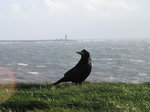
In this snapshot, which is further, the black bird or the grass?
the black bird

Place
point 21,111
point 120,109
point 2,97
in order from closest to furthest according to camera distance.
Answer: point 120,109, point 21,111, point 2,97

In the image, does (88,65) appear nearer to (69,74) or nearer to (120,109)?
(69,74)

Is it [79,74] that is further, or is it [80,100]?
[79,74]

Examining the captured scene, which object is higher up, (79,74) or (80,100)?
(79,74)

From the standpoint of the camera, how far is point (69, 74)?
582 inches

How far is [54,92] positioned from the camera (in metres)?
12.5

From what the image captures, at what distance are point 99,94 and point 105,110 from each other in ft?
8.29

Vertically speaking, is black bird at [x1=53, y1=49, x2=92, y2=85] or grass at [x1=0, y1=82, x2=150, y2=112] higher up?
black bird at [x1=53, y1=49, x2=92, y2=85]

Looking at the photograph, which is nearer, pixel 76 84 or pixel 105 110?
pixel 105 110

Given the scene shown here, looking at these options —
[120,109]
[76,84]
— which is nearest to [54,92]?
[76,84]

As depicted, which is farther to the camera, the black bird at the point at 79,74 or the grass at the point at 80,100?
the black bird at the point at 79,74

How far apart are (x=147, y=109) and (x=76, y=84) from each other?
5786 millimetres

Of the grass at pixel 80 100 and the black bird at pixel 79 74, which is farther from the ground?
the black bird at pixel 79 74

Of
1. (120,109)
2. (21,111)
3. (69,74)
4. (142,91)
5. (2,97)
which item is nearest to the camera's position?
(120,109)
